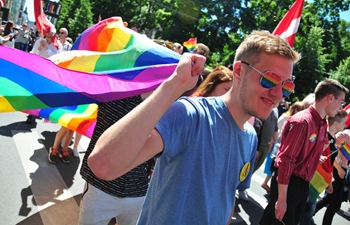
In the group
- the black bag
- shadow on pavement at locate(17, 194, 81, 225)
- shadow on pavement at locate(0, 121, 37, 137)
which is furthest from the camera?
shadow on pavement at locate(0, 121, 37, 137)

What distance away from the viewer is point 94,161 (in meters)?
1.22

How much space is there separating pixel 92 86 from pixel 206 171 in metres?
1.25

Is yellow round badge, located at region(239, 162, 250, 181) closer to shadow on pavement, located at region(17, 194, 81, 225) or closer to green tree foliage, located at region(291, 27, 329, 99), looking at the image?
shadow on pavement, located at region(17, 194, 81, 225)

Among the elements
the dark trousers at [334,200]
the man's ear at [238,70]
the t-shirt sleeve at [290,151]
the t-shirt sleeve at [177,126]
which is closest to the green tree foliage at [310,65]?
the dark trousers at [334,200]

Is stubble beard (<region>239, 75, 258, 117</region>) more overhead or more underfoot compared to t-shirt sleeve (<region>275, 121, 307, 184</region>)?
more overhead

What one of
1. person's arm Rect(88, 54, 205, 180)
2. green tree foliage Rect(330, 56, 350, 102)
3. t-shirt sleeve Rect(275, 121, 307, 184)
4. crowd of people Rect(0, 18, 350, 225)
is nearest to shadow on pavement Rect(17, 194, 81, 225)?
crowd of people Rect(0, 18, 350, 225)

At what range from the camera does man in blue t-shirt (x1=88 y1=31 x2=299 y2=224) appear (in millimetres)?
1221

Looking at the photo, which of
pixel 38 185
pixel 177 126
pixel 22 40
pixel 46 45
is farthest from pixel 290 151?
pixel 22 40

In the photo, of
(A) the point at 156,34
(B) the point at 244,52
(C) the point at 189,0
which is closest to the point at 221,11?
(C) the point at 189,0

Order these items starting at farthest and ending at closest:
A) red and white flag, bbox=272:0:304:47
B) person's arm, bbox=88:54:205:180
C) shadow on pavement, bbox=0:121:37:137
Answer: shadow on pavement, bbox=0:121:37:137
red and white flag, bbox=272:0:304:47
person's arm, bbox=88:54:205:180

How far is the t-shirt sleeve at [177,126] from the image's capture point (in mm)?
1326

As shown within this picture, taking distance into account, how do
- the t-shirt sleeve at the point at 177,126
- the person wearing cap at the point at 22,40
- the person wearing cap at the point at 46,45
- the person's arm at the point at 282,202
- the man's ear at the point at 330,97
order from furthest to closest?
the person wearing cap at the point at 22,40 → the person wearing cap at the point at 46,45 → the man's ear at the point at 330,97 → the person's arm at the point at 282,202 → the t-shirt sleeve at the point at 177,126

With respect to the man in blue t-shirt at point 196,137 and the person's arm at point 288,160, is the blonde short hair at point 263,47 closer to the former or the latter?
the man in blue t-shirt at point 196,137

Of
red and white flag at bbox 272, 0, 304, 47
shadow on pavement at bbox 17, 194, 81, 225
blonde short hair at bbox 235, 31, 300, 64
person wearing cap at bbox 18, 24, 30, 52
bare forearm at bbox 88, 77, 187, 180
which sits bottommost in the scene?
person wearing cap at bbox 18, 24, 30, 52
